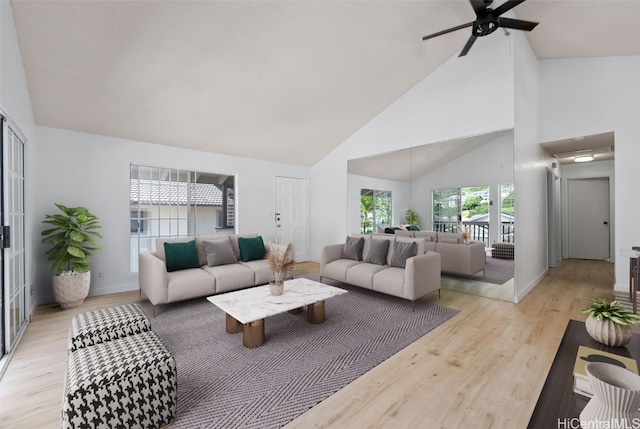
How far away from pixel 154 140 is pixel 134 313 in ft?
10.7

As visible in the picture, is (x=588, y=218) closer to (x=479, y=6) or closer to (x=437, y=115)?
(x=437, y=115)

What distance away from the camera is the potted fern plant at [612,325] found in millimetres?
1410

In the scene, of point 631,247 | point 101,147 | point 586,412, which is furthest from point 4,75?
point 631,247

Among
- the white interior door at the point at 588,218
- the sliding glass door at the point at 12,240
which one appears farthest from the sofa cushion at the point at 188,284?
the white interior door at the point at 588,218

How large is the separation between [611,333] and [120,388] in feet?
8.40

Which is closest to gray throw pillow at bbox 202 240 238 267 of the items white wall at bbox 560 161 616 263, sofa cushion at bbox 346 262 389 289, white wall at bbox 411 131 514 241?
sofa cushion at bbox 346 262 389 289

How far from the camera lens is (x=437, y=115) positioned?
4605mm

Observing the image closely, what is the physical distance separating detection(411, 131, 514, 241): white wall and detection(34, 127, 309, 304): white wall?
13.3 feet

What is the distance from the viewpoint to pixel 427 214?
484 cm

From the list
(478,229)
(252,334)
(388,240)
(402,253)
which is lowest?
(252,334)

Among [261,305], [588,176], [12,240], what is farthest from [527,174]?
[12,240]

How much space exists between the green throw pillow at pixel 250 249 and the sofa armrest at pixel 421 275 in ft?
7.64

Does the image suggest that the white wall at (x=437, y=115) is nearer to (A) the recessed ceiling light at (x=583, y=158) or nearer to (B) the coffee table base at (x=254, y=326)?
(B) the coffee table base at (x=254, y=326)

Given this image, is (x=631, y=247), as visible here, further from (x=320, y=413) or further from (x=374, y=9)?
(x=320, y=413)
